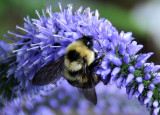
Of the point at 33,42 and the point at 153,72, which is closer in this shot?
the point at 153,72

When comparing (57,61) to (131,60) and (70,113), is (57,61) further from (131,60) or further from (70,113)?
(70,113)

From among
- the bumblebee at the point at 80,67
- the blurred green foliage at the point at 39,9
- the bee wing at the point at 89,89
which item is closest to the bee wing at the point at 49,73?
the bumblebee at the point at 80,67

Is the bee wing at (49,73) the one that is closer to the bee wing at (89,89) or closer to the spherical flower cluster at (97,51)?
Answer: the spherical flower cluster at (97,51)

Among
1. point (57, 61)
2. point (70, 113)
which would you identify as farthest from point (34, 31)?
point (70, 113)

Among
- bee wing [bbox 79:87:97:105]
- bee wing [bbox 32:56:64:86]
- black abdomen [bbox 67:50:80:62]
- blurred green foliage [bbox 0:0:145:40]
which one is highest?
blurred green foliage [bbox 0:0:145:40]

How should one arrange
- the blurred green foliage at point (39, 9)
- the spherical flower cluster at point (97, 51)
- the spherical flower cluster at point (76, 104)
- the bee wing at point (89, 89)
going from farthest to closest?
the blurred green foliage at point (39, 9)
the spherical flower cluster at point (76, 104)
the bee wing at point (89, 89)
the spherical flower cluster at point (97, 51)

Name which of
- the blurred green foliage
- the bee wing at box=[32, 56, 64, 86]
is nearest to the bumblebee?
the bee wing at box=[32, 56, 64, 86]

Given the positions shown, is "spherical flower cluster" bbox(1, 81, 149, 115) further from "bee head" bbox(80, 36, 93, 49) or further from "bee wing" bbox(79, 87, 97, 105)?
"bee head" bbox(80, 36, 93, 49)
